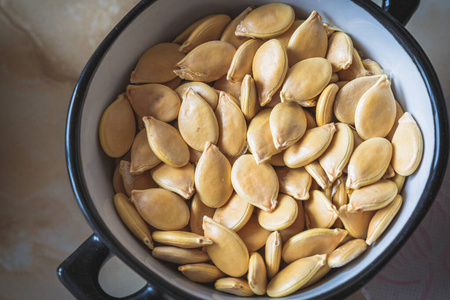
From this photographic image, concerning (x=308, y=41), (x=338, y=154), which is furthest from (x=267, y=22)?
(x=338, y=154)

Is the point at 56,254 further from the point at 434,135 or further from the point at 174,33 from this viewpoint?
the point at 434,135

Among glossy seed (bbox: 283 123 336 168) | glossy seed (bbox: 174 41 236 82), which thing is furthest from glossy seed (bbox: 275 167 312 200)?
glossy seed (bbox: 174 41 236 82)

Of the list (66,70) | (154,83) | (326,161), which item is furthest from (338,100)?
(66,70)

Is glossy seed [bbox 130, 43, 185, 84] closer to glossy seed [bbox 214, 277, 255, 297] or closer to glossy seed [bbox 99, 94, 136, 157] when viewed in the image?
glossy seed [bbox 99, 94, 136, 157]

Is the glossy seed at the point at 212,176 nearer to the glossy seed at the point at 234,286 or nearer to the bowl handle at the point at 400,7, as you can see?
the glossy seed at the point at 234,286

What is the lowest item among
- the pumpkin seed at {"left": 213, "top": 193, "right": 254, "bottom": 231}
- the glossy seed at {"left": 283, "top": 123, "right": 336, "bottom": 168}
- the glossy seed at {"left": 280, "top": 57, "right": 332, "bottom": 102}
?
the pumpkin seed at {"left": 213, "top": 193, "right": 254, "bottom": 231}

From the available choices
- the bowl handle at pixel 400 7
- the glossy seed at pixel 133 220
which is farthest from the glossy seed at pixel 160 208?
the bowl handle at pixel 400 7
